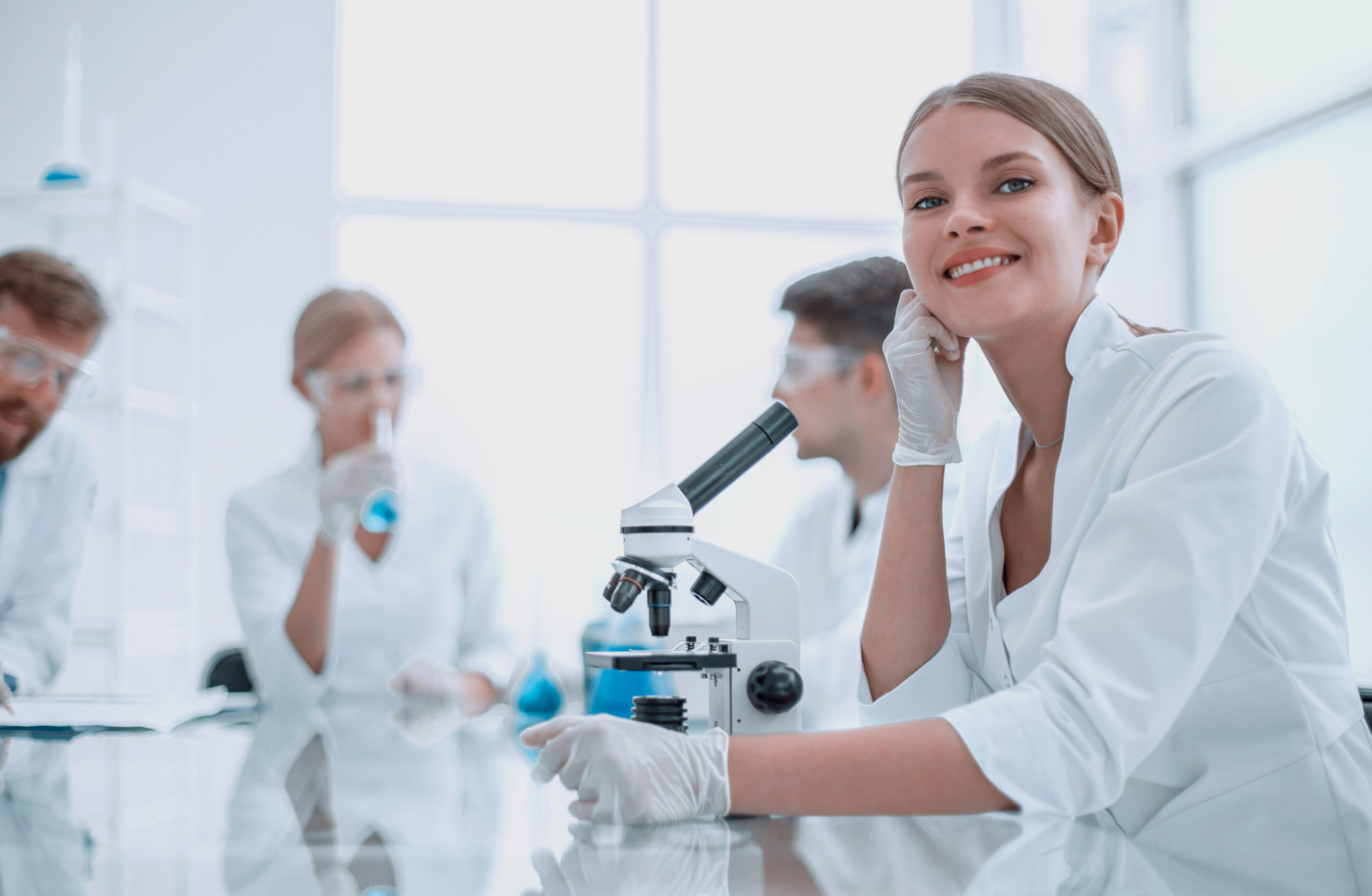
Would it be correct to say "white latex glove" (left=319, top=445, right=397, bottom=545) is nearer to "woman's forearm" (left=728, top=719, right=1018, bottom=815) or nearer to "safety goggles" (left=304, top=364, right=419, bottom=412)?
"safety goggles" (left=304, top=364, right=419, bottom=412)

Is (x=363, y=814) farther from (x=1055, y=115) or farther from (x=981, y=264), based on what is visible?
(x=1055, y=115)

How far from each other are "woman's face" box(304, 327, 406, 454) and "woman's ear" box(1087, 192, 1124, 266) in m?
1.72

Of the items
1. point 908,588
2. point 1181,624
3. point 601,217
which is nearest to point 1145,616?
point 1181,624

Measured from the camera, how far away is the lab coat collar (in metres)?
1.15

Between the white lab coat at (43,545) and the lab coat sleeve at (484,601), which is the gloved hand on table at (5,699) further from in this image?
the lab coat sleeve at (484,601)

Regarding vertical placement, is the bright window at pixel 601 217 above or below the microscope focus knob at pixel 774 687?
above

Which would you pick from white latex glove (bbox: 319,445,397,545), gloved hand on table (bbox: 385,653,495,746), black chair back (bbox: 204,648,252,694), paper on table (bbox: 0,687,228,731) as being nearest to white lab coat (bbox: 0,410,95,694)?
paper on table (bbox: 0,687,228,731)

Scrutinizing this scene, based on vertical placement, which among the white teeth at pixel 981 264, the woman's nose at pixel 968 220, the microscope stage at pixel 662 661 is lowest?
the microscope stage at pixel 662 661

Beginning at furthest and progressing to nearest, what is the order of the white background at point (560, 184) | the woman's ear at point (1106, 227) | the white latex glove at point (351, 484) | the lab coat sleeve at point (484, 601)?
the white background at point (560, 184) < the lab coat sleeve at point (484, 601) < the white latex glove at point (351, 484) < the woman's ear at point (1106, 227)

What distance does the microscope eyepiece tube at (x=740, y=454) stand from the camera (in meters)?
1.11

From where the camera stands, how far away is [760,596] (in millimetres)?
1136

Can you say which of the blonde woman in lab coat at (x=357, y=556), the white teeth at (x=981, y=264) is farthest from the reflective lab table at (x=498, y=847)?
the blonde woman in lab coat at (x=357, y=556)

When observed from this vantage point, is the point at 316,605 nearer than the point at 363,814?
No

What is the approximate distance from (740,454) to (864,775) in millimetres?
389
